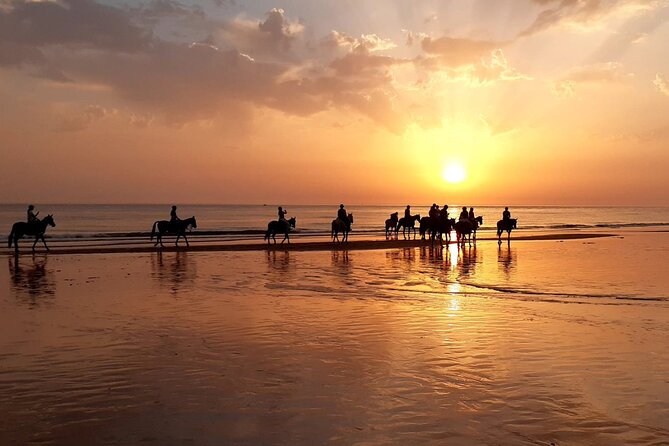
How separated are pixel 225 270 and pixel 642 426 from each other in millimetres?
17962

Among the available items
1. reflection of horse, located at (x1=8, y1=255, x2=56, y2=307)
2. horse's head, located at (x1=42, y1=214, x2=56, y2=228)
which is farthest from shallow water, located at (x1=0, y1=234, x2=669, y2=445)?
horse's head, located at (x1=42, y1=214, x2=56, y2=228)

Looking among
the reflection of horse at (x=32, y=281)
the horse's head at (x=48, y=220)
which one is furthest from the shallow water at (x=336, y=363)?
the horse's head at (x=48, y=220)

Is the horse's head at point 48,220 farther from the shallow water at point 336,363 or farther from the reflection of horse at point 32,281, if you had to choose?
the shallow water at point 336,363

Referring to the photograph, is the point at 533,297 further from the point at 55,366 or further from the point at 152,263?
the point at 152,263

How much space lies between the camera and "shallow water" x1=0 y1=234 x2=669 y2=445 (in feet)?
19.4

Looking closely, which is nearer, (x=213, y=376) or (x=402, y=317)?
(x=213, y=376)

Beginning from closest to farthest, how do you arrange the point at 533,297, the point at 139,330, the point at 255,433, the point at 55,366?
1. the point at 255,433
2. the point at 55,366
3. the point at 139,330
4. the point at 533,297

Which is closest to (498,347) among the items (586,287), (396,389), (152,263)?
(396,389)

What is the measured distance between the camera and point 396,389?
23.4 feet

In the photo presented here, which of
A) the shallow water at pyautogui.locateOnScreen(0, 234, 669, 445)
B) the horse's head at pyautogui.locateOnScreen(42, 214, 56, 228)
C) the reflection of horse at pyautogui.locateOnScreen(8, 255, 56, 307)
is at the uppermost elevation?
the horse's head at pyautogui.locateOnScreen(42, 214, 56, 228)

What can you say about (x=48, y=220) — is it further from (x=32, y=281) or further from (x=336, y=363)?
(x=336, y=363)

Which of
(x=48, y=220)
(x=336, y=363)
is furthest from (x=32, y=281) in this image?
(x=48, y=220)

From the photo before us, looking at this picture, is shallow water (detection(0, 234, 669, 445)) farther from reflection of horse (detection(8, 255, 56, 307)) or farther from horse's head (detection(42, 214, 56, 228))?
horse's head (detection(42, 214, 56, 228))

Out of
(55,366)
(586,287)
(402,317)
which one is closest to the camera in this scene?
(55,366)
